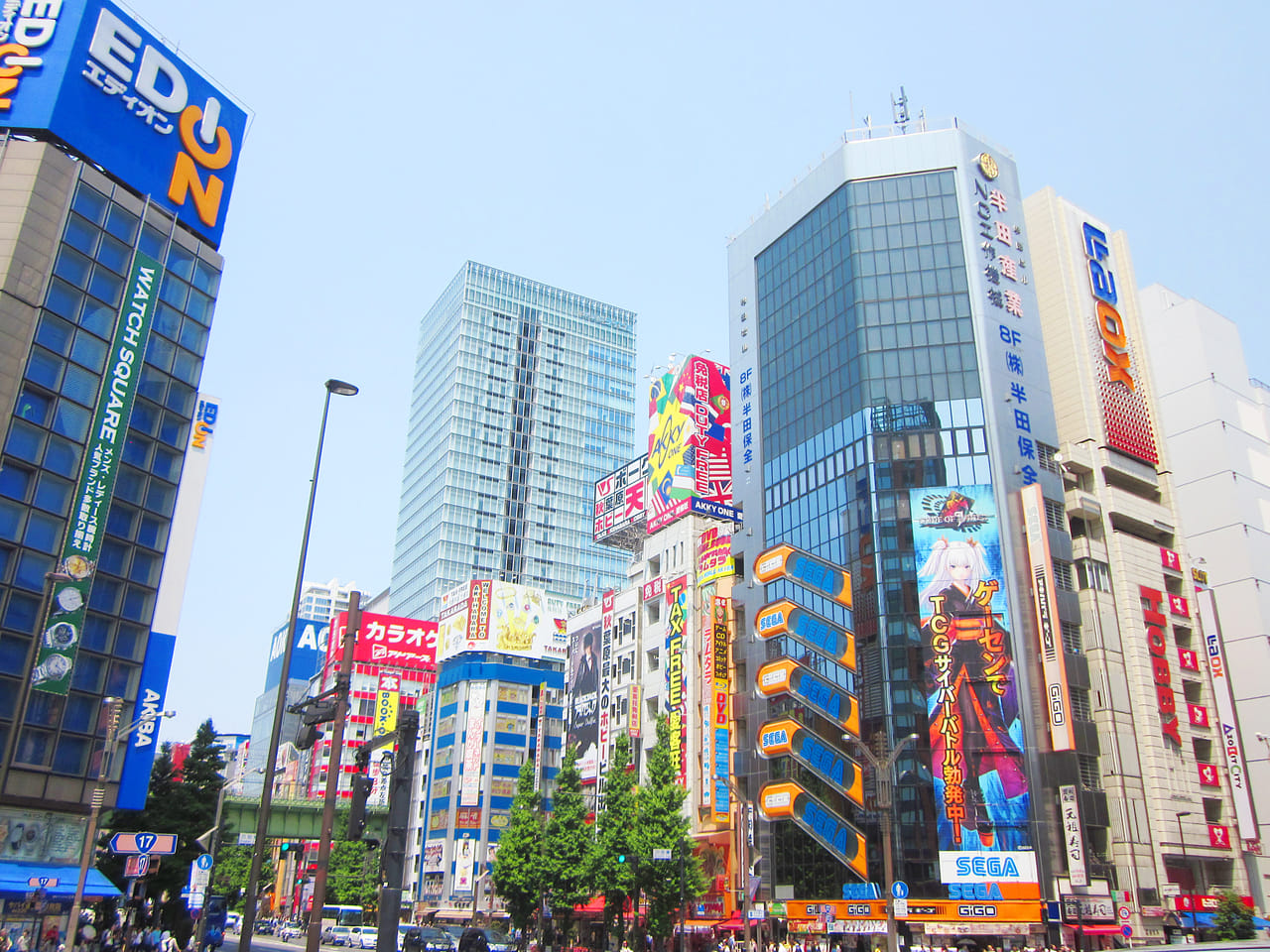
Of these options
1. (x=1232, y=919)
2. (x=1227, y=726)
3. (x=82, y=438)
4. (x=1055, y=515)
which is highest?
(x=1055, y=515)

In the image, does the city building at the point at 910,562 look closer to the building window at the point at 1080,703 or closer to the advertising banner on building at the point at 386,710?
the building window at the point at 1080,703

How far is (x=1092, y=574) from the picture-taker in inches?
2574

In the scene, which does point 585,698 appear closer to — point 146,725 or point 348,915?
point 348,915

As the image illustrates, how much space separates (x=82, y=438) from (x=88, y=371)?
11.1 feet

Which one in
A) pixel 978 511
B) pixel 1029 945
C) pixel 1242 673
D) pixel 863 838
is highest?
pixel 978 511

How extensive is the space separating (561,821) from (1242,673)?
172ft

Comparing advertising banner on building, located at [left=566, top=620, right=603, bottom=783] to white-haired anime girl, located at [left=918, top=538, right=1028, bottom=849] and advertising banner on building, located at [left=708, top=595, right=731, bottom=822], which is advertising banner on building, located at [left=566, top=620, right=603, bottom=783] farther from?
white-haired anime girl, located at [left=918, top=538, right=1028, bottom=849]

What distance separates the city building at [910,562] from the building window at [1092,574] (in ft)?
12.0

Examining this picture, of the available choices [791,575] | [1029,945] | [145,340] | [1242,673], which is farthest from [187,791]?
[1242,673]

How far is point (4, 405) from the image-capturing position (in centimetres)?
4300

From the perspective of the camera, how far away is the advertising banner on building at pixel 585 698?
8706 centimetres

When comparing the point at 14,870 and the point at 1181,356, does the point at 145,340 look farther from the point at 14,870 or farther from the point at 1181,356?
the point at 1181,356

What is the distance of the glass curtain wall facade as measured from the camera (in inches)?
1668

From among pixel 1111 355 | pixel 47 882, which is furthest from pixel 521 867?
pixel 1111 355
